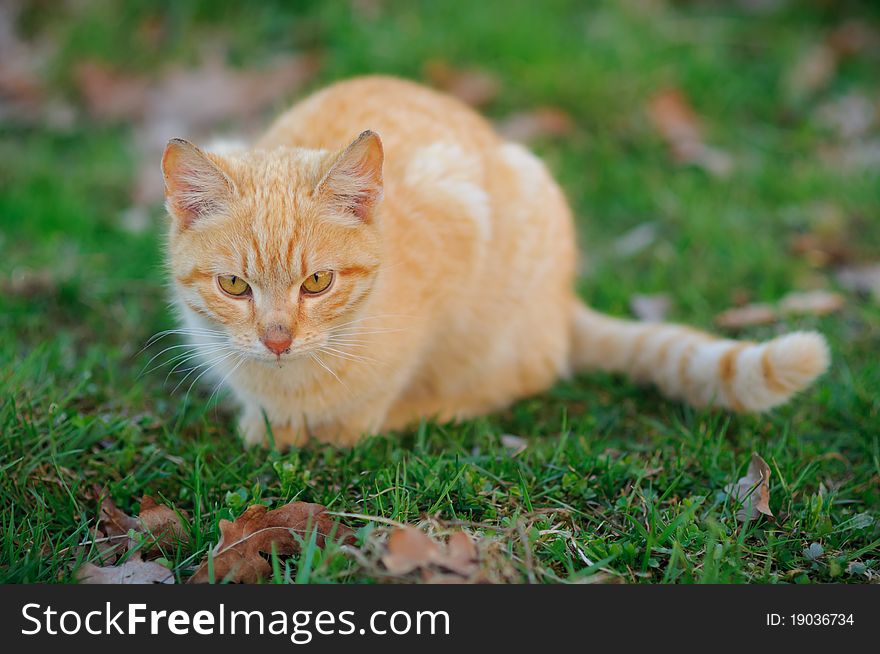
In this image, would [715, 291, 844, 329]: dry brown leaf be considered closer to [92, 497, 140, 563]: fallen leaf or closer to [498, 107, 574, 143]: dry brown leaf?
[498, 107, 574, 143]: dry brown leaf

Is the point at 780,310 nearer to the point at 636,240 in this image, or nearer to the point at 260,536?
the point at 636,240

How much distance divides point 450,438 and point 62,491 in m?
1.34

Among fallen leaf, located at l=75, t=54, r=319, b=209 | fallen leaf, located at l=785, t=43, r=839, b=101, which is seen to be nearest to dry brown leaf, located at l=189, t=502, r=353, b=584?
fallen leaf, located at l=75, t=54, r=319, b=209

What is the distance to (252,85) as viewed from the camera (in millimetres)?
5715

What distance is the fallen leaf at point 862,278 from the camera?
4234mm

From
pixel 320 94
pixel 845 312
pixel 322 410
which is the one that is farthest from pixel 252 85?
pixel 845 312

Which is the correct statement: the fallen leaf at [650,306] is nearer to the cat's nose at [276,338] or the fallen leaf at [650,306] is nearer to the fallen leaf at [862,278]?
the fallen leaf at [862,278]

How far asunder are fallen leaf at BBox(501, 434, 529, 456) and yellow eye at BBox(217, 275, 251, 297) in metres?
1.08

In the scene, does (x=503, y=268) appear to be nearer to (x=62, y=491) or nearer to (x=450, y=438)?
(x=450, y=438)

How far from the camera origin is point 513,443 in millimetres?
3207

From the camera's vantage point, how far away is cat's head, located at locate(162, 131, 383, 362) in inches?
104

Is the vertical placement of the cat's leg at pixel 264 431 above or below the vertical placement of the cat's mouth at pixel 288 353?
below

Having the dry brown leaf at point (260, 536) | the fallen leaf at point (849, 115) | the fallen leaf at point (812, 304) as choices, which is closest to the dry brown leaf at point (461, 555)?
the dry brown leaf at point (260, 536)

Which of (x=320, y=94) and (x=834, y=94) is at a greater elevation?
(x=834, y=94)
